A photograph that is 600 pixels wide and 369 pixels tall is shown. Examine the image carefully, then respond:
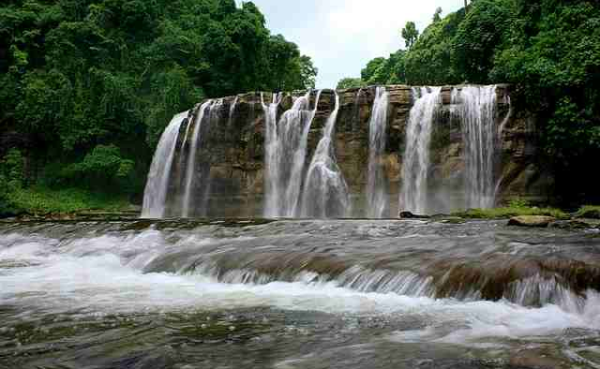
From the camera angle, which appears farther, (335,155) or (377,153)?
(335,155)

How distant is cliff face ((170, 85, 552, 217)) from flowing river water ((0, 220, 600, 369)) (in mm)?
9099

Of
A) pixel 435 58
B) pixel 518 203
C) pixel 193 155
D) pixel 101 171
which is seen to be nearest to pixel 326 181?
pixel 193 155

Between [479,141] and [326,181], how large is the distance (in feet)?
18.7

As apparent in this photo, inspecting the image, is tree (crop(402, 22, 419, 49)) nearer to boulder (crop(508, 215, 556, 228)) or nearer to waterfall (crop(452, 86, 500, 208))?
waterfall (crop(452, 86, 500, 208))

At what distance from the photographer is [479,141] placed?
1798 centimetres

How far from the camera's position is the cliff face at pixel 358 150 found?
17.6 metres

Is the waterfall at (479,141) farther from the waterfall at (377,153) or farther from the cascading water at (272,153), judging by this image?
the cascading water at (272,153)

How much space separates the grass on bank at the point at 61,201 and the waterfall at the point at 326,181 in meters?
11.2

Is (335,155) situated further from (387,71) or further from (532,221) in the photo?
(387,71)

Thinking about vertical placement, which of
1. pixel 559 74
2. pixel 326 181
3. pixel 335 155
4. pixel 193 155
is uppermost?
pixel 559 74

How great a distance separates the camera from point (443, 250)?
22.2 feet

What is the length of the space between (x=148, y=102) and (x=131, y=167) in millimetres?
3871

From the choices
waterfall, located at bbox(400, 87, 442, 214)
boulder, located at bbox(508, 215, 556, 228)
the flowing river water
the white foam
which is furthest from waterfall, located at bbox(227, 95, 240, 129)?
boulder, located at bbox(508, 215, 556, 228)

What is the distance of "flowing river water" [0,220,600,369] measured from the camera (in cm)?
332
